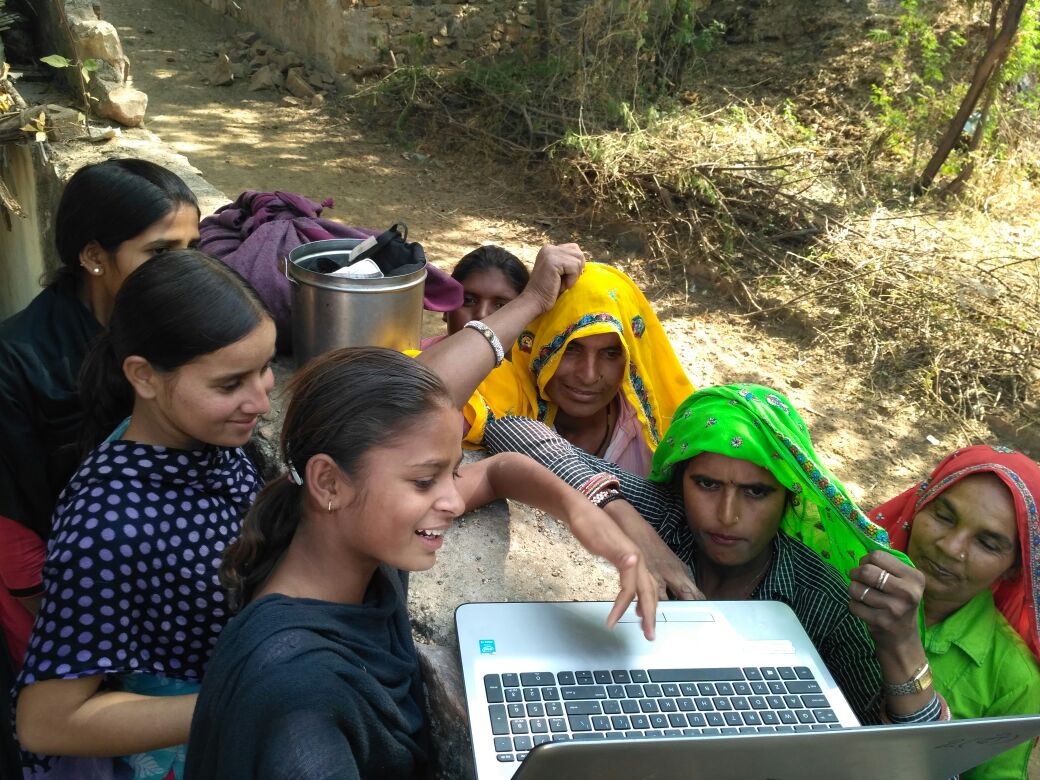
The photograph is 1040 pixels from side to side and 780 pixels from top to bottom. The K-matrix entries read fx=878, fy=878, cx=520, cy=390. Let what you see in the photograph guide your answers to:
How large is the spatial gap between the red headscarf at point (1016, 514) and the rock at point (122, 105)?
3.79 meters

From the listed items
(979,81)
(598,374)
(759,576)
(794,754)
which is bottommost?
(759,576)

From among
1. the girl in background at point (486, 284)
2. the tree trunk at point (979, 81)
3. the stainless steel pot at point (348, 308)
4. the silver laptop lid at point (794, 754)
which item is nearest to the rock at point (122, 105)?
the girl in background at point (486, 284)

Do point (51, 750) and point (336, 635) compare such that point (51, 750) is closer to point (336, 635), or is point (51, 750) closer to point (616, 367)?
point (336, 635)

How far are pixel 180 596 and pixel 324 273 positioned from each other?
0.76 metres

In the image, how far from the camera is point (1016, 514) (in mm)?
1834

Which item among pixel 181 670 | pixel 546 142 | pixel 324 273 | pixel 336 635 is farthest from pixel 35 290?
pixel 546 142

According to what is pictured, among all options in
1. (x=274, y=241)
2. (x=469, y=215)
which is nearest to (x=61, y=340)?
(x=274, y=241)

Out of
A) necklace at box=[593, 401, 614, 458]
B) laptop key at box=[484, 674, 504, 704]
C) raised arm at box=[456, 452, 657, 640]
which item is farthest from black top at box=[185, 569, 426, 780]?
necklace at box=[593, 401, 614, 458]

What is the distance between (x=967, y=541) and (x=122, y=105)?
395cm

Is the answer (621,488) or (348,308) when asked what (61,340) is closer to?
(348,308)

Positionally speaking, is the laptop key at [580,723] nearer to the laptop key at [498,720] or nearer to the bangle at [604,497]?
the laptop key at [498,720]

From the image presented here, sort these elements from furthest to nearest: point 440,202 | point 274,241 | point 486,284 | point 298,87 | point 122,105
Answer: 1. point 298,87
2. point 440,202
3. point 122,105
4. point 486,284
5. point 274,241

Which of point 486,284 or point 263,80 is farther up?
point 486,284

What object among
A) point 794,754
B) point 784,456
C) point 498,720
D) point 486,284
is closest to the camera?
point 794,754
